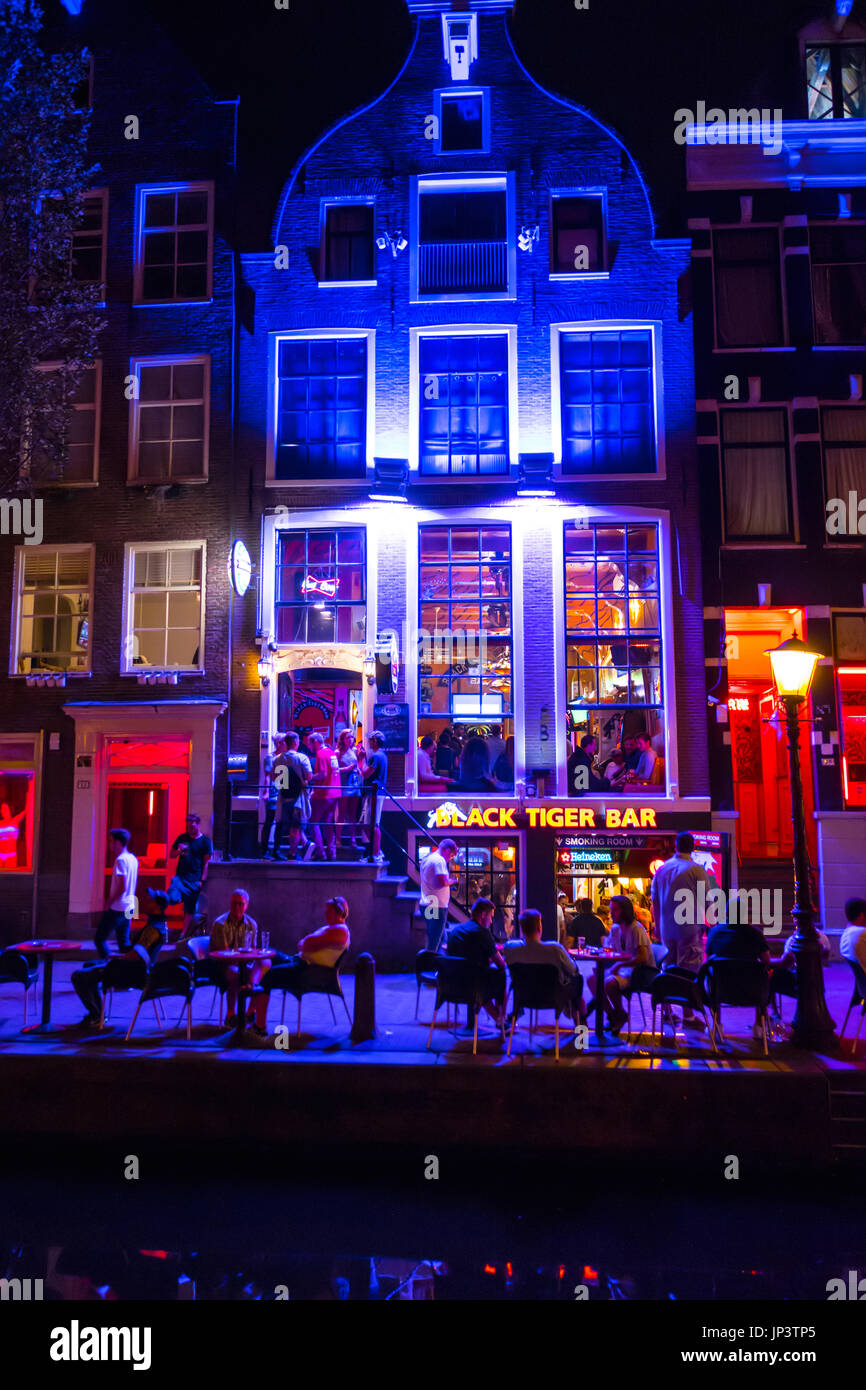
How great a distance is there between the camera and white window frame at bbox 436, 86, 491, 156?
1568 centimetres

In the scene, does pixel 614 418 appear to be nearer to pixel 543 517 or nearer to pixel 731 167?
pixel 543 517

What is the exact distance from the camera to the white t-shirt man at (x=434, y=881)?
1173 centimetres

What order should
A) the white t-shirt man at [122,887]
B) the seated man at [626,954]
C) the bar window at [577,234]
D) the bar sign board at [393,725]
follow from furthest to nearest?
the bar window at [577,234] < the bar sign board at [393,725] < the white t-shirt man at [122,887] < the seated man at [626,954]

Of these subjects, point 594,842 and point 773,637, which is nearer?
point 594,842

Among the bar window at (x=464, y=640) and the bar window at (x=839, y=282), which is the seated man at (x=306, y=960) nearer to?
the bar window at (x=464, y=640)

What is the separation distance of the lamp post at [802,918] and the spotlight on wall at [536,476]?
6.78 metres

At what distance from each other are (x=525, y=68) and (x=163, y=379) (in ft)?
28.0

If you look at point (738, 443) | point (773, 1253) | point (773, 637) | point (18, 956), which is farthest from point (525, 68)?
point (773, 1253)

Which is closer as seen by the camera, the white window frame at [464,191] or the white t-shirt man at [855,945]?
the white t-shirt man at [855,945]

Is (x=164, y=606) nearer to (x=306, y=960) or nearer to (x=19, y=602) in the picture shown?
(x=19, y=602)

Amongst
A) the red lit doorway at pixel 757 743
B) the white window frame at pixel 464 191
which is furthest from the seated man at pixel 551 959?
the white window frame at pixel 464 191

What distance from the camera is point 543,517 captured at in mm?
14914

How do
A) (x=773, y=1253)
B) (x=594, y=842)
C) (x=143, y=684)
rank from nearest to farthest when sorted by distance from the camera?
(x=773, y=1253) < (x=594, y=842) < (x=143, y=684)

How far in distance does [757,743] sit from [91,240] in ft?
50.1
